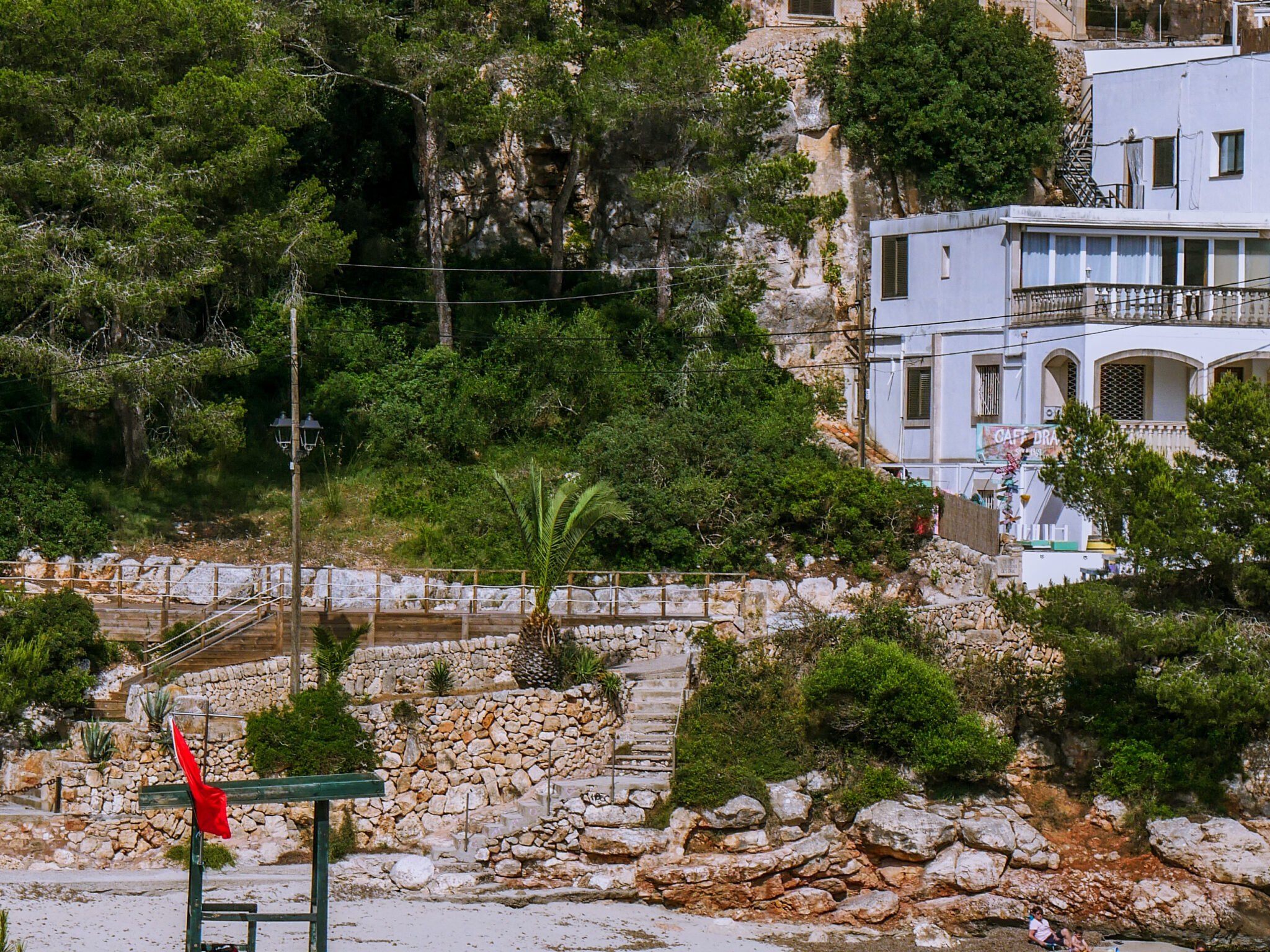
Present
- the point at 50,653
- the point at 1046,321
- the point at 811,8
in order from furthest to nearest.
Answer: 1. the point at 811,8
2. the point at 1046,321
3. the point at 50,653

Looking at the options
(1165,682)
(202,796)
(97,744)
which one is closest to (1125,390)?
(1165,682)

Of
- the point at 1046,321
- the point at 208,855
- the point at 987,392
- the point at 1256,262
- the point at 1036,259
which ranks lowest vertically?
the point at 208,855

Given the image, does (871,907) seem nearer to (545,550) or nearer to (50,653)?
(545,550)

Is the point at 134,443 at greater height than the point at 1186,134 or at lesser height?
lesser

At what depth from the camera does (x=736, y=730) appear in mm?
25219

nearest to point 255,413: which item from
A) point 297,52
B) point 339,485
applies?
point 339,485

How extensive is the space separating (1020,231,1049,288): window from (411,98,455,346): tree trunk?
546 inches

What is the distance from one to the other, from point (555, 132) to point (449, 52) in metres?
5.14

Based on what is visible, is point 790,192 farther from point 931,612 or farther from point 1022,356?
point 931,612

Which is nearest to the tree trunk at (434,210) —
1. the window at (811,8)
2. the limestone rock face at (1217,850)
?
the window at (811,8)

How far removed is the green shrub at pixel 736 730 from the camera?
24125 millimetres

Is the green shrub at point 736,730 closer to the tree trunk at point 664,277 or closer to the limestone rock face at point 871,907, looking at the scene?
the limestone rock face at point 871,907

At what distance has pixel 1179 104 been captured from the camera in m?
40.2

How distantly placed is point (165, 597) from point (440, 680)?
20.5 feet
